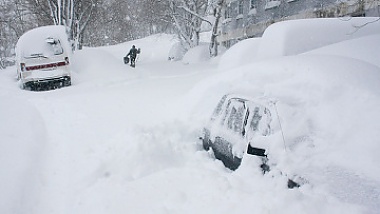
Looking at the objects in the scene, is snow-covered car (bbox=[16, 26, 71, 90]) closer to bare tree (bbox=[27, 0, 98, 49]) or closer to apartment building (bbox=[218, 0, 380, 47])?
bare tree (bbox=[27, 0, 98, 49])

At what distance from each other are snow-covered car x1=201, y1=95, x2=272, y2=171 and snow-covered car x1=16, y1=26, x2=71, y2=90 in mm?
8846

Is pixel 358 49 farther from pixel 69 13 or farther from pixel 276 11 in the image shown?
pixel 69 13

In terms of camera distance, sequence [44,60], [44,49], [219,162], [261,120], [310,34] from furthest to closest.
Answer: [44,49] < [44,60] < [310,34] < [219,162] < [261,120]

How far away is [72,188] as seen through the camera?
4184mm

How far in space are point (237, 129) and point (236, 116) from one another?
0.55 ft

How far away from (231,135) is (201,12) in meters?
20.4

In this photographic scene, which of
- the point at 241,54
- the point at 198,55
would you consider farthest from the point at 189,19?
the point at 241,54

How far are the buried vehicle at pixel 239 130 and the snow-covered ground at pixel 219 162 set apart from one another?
0.39 feet

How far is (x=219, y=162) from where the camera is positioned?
4047 millimetres

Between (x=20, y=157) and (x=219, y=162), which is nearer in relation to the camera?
(x=219, y=162)

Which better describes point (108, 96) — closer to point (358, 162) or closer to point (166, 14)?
point (358, 162)

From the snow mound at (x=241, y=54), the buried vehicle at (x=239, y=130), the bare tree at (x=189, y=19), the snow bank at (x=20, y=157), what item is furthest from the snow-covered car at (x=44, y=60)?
the bare tree at (x=189, y=19)

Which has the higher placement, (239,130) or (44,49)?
(44,49)

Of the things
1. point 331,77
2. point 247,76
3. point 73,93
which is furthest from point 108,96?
point 331,77
